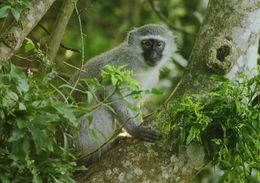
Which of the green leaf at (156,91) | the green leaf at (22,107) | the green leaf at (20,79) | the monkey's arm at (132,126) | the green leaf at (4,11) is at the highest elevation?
the green leaf at (4,11)

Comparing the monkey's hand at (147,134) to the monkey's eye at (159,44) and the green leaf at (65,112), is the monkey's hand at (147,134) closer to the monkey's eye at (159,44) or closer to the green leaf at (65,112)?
the green leaf at (65,112)

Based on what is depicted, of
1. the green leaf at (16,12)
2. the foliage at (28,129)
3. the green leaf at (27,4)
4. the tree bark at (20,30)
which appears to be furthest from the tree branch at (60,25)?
the foliage at (28,129)

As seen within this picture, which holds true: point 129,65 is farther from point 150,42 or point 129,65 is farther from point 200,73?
point 200,73

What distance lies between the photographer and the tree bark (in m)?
4.96

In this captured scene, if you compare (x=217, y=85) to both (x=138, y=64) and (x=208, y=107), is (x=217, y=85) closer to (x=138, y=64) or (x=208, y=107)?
(x=208, y=107)

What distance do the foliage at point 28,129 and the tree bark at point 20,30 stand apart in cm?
69

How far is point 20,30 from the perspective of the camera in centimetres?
505

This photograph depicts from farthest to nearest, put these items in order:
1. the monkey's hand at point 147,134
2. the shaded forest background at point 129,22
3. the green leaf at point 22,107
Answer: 1. the shaded forest background at point 129,22
2. the monkey's hand at point 147,134
3. the green leaf at point 22,107

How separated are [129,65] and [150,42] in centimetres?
52

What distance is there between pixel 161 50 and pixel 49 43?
6.01 feet

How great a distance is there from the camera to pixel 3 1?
15.9 feet

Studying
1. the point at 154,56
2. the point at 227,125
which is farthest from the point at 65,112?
the point at 154,56

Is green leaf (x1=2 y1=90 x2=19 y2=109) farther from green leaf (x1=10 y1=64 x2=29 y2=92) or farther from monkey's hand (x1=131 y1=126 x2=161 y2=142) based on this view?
monkey's hand (x1=131 y1=126 x2=161 y2=142)

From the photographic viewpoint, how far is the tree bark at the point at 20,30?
496cm
